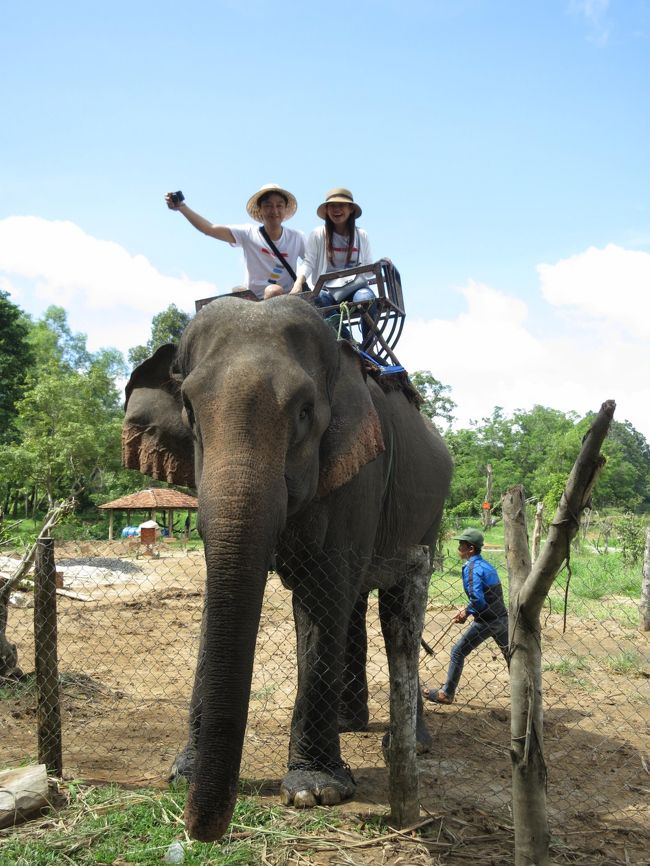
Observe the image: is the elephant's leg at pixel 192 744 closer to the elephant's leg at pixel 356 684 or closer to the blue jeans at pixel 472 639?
the elephant's leg at pixel 356 684

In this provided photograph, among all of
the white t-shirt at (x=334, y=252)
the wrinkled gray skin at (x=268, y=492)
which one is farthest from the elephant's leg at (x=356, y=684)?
the white t-shirt at (x=334, y=252)

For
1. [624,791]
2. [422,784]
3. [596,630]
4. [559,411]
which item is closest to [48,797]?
[422,784]

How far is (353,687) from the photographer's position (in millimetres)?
6277

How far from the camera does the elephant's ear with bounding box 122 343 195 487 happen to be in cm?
479

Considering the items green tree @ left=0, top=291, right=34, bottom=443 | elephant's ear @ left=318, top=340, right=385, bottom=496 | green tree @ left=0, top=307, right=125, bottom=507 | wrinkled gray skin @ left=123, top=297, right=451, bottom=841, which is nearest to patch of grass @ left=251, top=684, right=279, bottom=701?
wrinkled gray skin @ left=123, top=297, right=451, bottom=841

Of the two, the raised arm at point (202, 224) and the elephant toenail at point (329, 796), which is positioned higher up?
the raised arm at point (202, 224)

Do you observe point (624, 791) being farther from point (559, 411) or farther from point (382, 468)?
point (559, 411)

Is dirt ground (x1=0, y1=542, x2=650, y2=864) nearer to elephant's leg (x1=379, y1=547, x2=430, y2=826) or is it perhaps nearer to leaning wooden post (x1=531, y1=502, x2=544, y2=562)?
elephant's leg (x1=379, y1=547, x2=430, y2=826)

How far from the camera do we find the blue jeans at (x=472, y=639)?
690 centimetres

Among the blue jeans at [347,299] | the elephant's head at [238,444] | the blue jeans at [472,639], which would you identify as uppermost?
the blue jeans at [347,299]

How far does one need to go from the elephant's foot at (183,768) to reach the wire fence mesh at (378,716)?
0.91ft

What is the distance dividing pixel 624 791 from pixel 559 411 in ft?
267

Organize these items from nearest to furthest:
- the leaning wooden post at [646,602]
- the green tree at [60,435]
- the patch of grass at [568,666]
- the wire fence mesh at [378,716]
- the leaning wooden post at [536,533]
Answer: the wire fence mesh at [378,716] < the patch of grass at [568,666] < the leaning wooden post at [646,602] < the leaning wooden post at [536,533] < the green tree at [60,435]

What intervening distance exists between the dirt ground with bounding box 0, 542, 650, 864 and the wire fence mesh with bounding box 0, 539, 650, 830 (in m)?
0.02
